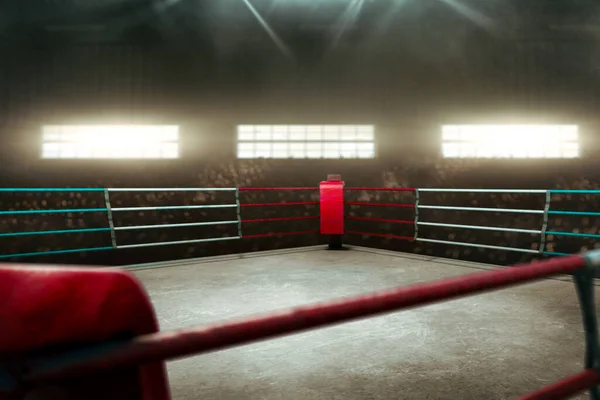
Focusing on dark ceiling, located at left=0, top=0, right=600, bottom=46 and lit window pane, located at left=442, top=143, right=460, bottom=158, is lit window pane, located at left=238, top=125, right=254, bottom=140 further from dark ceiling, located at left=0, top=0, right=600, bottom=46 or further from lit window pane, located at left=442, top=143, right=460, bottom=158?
lit window pane, located at left=442, top=143, right=460, bottom=158

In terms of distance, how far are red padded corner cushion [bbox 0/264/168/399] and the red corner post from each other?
4114mm

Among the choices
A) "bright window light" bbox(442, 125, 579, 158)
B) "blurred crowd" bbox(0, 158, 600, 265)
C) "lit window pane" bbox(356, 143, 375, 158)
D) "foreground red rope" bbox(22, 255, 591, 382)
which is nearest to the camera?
"foreground red rope" bbox(22, 255, 591, 382)

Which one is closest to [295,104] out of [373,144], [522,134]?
[373,144]

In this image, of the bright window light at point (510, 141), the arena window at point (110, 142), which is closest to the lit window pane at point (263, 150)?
the arena window at point (110, 142)

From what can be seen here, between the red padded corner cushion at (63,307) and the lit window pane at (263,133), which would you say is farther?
the lit window pane at (263,133)

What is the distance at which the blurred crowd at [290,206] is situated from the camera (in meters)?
5.30

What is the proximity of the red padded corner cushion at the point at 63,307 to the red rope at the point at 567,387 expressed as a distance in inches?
27.1

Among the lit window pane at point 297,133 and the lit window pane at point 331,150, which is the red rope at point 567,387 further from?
the lit window pane at point 297,133

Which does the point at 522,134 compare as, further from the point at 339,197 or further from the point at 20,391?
the point at 20,391

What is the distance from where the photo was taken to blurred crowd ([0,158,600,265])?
5301 mm

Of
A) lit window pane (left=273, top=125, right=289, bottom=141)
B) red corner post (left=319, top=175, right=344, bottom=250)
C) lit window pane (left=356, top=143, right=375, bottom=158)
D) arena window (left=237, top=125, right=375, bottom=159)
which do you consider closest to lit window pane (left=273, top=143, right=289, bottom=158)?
arena window (left=237, top=125, right=375, bottom=159)

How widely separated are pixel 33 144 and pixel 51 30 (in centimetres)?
185

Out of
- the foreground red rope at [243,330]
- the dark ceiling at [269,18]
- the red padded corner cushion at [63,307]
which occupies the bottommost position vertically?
the foreground red rope at [243,330]

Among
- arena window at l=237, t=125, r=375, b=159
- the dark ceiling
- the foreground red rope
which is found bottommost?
the foreground red rope
